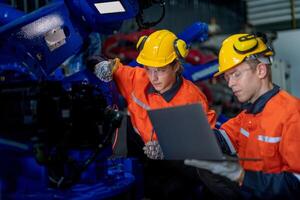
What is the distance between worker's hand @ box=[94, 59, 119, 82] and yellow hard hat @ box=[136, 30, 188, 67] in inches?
7.0

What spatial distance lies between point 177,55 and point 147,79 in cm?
26

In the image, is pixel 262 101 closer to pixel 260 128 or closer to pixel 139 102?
pixel 260 128

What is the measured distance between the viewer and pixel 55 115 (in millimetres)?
1534

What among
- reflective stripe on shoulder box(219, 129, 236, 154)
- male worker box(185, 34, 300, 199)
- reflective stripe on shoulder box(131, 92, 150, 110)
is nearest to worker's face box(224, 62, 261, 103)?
male worker box(185, 34, 300, 199)

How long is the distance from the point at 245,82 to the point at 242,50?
5.9 inches

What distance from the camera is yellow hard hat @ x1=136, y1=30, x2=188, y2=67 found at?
7.50 feet

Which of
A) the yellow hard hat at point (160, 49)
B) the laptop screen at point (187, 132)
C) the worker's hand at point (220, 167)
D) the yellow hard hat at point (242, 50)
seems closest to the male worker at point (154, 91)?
the yellow hard hat at point (160, 49)

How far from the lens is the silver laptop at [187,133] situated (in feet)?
4.77

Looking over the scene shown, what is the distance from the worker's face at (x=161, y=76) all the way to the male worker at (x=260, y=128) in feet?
1.42

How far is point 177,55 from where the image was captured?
232 centimetres

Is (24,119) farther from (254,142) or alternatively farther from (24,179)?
(254,142)

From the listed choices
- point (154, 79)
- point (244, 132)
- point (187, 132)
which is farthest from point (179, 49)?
point (187, 132)

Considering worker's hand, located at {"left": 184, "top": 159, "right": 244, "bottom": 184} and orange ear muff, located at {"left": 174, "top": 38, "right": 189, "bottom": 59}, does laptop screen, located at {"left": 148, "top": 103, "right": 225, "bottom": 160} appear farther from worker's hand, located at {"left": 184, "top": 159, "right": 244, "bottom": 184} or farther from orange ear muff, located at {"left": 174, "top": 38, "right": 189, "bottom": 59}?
orange ear muff, located at {"left": 174, "top": 38, "right": 189, "bottom": 59}

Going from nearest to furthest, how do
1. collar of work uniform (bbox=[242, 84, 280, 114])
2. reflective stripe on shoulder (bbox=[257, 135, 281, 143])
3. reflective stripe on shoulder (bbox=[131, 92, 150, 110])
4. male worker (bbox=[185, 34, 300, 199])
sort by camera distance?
male worker (bbox=[185, 34, 300, 199]) < reflective stripe on shoulder (bbox=[257, 135, 281, 143]) < collar of work uniform (bbox=[242, 84, 280, 114]) < reflective stripe on shoulder (bbox=[131, 92, 150, 110])
